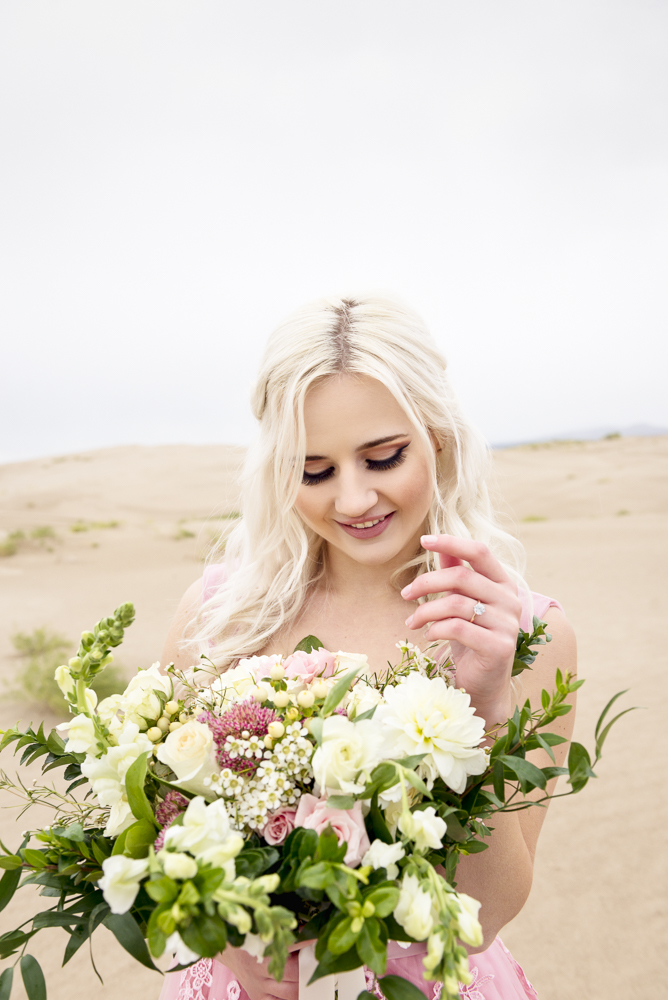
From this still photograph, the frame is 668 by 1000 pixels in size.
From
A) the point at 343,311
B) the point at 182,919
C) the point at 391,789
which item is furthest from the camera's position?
the point at 343,311

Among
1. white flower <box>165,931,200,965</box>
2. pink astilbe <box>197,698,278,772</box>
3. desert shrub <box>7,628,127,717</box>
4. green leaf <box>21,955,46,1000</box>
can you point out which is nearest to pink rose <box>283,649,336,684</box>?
pink astilbe <box>197,698,278,772</box>

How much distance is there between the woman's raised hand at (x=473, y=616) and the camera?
1196mm

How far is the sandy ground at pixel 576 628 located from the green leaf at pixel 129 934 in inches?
58.3

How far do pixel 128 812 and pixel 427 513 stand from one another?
1323 mm

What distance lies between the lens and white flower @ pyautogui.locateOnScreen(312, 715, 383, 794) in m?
0.92

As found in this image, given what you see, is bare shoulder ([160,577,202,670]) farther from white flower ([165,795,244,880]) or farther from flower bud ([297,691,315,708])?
white flower ([165,795,244,880])

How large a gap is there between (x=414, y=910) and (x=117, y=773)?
49 cm

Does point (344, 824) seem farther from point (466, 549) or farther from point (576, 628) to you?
point (576, 628)

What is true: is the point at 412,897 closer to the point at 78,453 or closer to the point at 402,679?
the point at 402,679

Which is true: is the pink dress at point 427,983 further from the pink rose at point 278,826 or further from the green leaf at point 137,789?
the green leaf at point 137,789

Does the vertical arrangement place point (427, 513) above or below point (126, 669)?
above

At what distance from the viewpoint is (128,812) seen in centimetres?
100

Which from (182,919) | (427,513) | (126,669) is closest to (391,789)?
(182,919)

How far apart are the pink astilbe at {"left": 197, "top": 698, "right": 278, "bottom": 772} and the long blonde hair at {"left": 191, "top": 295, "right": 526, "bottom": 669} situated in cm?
89
